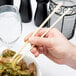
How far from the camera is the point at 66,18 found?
30.8 inches

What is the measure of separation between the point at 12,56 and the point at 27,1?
10.8 inches

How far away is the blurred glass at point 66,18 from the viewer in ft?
2.52

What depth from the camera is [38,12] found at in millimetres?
841

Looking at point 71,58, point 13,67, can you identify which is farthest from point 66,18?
point 13,67

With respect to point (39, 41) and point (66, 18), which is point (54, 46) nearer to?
point (39, 41)

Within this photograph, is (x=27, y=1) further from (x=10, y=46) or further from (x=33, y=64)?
(x=33, y=64)

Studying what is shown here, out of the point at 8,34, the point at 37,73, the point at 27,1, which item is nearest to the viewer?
the point at 37,73

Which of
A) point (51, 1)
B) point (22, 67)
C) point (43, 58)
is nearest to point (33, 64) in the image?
point (22, 67)

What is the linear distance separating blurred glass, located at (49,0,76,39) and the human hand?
0.11 metres

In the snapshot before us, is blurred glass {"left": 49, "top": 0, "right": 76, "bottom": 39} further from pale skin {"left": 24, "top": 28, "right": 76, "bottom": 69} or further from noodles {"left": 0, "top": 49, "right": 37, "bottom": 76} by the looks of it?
noodles {"left": 0, "top": 49, "right": 37, "bottom": 76}

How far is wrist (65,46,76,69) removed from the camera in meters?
0.67

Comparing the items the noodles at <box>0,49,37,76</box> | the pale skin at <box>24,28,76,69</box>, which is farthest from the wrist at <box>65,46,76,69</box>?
the noodles at <box>0,49,37,76</box>

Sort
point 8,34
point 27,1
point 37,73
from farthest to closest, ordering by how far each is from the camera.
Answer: point 27,1 < point 8,34 < point 37,73

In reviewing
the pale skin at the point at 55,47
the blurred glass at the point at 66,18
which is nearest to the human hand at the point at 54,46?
the pale skin at the point at 55,47
